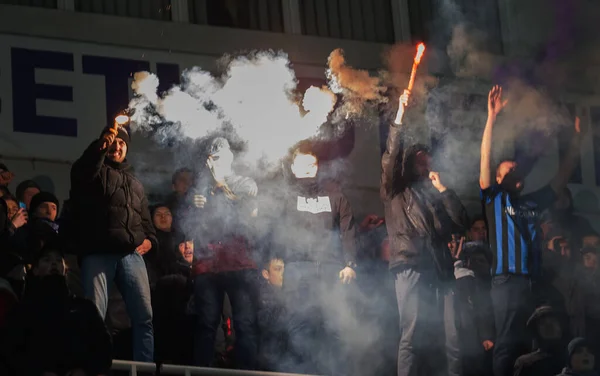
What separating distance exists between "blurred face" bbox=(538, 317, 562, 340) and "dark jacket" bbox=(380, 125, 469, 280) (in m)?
1.06

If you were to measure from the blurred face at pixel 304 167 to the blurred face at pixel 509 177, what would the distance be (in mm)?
2023

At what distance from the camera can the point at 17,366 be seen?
1133 cm

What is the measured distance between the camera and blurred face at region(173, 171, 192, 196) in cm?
1300

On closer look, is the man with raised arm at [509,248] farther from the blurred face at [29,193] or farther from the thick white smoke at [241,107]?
the blurred face at [29,193]

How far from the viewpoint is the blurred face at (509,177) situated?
1427cm

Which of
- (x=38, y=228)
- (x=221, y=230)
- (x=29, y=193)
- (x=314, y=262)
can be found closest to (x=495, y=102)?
(x=314, y=262)

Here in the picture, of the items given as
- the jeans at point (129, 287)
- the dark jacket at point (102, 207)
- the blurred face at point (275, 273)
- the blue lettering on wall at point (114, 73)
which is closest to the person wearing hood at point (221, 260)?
the blurred face at point (275, 273)

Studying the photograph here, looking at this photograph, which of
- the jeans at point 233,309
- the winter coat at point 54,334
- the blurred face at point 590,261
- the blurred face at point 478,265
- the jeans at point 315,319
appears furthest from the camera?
the blurred face at point 590,261

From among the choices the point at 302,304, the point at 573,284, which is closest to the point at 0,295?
the point at 302,304

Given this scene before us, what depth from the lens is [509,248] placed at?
1395cm

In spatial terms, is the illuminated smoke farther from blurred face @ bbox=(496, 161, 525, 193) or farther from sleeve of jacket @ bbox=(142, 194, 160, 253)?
sleeve of jacket @ bbox=(142, 194, 160, 253)

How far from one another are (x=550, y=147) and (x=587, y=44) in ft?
4.37

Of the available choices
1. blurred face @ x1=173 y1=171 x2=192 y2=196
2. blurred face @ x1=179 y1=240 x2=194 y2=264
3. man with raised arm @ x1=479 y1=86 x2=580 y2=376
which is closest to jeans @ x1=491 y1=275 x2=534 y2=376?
man with raised arm @ x1=479 y1=86 x2=580 y2=376

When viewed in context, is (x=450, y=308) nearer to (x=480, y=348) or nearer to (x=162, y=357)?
(x=480, y=348)
